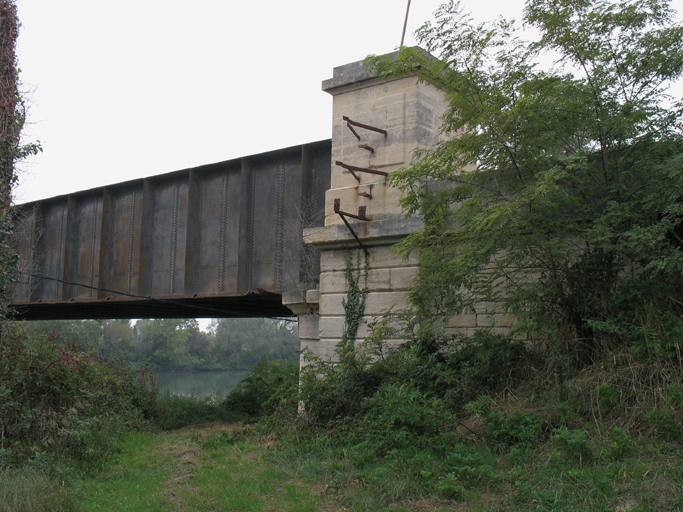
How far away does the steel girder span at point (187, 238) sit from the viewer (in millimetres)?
12727

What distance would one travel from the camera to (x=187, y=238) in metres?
14.2

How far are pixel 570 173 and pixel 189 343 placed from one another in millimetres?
64402

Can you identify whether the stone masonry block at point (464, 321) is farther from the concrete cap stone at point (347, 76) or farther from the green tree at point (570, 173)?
the concrete cap stone at point (347, 76)

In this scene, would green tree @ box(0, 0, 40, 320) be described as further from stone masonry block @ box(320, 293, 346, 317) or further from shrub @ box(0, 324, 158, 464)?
stone masonry block @ box(320, 293, 346, 317)

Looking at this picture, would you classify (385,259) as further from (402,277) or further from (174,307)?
(174,307)

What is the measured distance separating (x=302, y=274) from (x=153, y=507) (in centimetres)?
678

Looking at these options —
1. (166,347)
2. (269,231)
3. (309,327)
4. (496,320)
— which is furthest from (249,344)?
(496,320)

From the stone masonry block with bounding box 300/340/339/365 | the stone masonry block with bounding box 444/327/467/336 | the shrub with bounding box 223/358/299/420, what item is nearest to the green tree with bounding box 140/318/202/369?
the shrub with bounding box 223/358/299/420

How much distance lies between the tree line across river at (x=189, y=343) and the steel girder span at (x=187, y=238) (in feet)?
122

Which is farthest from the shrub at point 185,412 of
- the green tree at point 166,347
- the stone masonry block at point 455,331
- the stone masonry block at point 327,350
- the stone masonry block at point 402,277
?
the green tree at point 166,347

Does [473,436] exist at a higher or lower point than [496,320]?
lower

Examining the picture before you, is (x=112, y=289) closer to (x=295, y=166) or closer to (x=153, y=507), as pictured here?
(x=295, y=166)

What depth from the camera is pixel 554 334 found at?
24.0 feet

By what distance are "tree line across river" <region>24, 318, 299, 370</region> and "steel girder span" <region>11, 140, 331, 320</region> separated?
3705 cm
